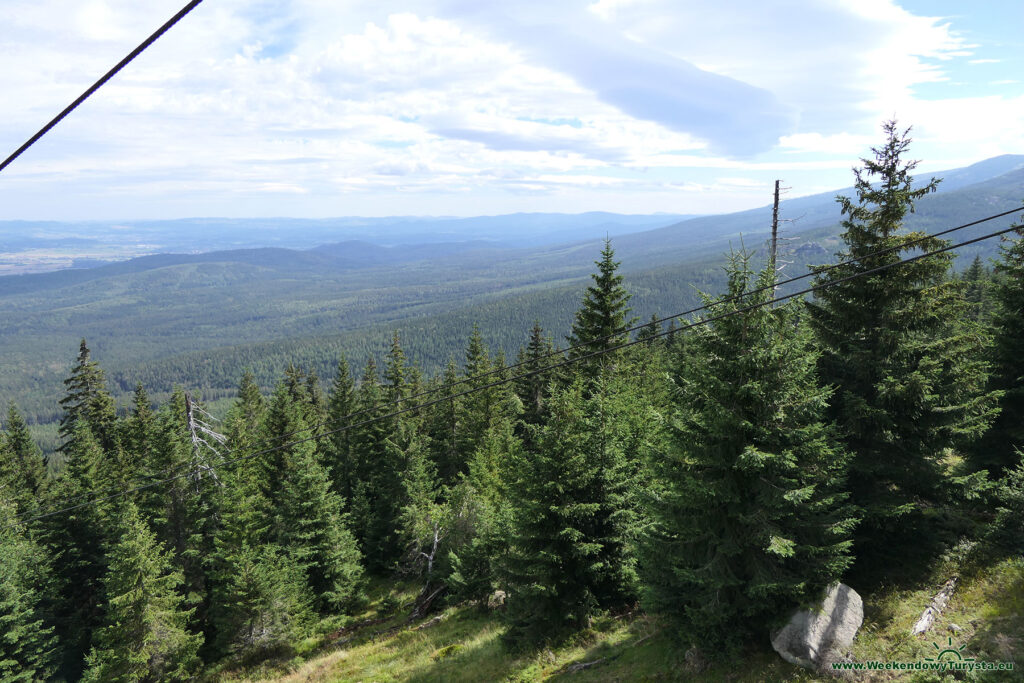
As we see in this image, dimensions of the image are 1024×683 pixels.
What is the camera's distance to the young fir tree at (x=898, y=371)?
12.3 m

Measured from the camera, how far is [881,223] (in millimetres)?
13133

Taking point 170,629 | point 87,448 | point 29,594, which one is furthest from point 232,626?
point 87,448

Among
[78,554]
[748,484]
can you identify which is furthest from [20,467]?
[748,484]

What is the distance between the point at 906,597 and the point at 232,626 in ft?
94.6

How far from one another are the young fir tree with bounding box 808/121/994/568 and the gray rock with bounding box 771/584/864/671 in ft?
5.54

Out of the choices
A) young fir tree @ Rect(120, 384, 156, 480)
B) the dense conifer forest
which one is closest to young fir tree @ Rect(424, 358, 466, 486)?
the dense conifer forest

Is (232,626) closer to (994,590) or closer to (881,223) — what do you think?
(994,590)

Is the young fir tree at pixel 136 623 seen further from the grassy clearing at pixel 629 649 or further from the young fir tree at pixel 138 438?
the young fir tree at pixel 138 438

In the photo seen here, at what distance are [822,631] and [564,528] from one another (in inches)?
270

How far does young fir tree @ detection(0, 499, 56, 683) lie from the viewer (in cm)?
2322

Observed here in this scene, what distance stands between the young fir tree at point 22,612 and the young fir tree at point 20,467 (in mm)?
7304

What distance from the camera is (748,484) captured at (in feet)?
38.6

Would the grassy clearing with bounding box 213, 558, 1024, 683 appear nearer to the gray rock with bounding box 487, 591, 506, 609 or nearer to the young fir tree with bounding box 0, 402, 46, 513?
the gray rock with bounding box 487, 591, 506, 609

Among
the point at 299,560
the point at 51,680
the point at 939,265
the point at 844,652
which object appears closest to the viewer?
the point at 844,652
